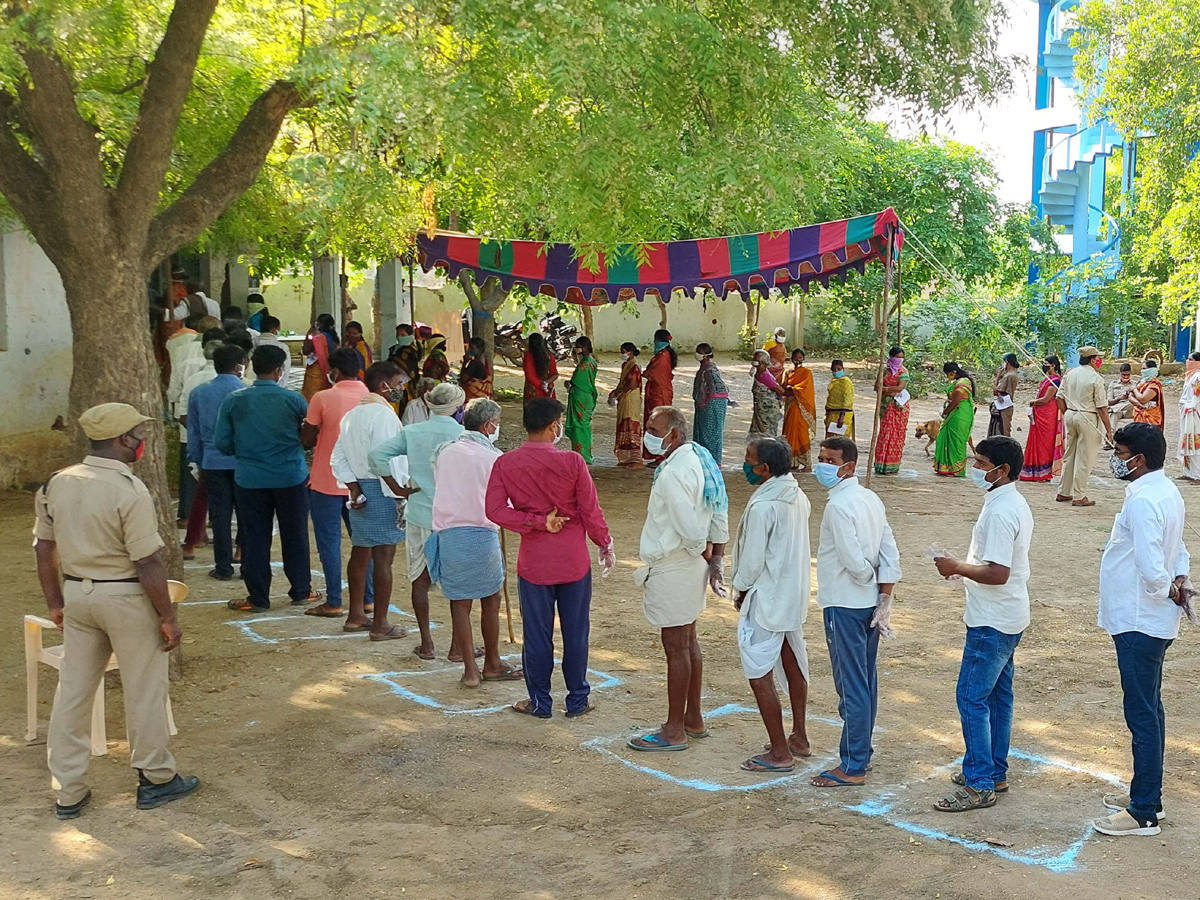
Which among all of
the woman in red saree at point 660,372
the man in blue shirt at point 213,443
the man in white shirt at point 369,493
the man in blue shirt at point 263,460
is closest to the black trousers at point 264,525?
the man in blue shirt at point 263,460

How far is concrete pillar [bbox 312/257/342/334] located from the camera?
17.6 metres

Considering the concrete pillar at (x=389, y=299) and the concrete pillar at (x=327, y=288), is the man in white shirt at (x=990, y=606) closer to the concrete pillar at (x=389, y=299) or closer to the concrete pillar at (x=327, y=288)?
the concrete pillar at (x=389, y=299)

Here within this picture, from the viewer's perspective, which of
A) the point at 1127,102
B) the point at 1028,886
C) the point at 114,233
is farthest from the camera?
the point at 1127,102

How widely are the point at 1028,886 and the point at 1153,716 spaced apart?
2.94 ft

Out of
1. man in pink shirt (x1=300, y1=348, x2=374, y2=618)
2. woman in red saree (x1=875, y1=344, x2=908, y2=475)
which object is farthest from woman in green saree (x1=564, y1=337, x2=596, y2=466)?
man in pink shirt (x1=300, y1=348, x2=374, y2=618)

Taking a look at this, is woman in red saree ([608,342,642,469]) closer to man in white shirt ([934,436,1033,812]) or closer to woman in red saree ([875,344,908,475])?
woman in red saree ([875,344,908,475])

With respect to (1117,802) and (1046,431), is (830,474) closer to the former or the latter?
(1117,802)

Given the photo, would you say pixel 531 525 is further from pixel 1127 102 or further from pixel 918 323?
pixel 918 323

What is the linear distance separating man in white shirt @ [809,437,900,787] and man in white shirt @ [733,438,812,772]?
0.42 ft

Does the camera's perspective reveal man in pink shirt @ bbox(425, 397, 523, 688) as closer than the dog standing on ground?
Yes

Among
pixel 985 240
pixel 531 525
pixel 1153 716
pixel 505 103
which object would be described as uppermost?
pixel 985 240

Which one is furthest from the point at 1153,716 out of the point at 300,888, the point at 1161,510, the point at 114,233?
the point at 114,233

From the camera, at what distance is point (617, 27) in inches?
229

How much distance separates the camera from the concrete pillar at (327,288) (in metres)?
17.6
